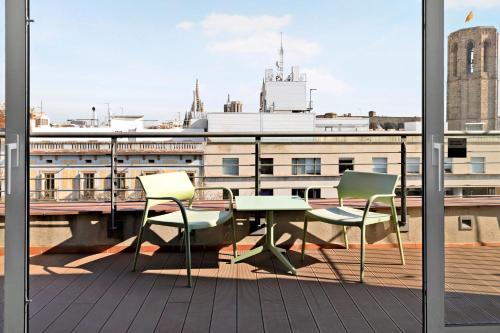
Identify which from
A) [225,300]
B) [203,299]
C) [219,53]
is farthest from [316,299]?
[219,53]

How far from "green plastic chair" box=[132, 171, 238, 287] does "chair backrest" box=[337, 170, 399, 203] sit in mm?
868

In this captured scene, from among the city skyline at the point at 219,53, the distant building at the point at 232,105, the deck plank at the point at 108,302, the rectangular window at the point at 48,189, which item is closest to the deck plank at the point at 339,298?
the deck plank at the point at 108,302

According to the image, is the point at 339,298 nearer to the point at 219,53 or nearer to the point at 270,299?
the point at 270,299

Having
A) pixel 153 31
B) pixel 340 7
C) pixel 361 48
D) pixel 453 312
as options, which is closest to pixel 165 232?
pixel 453 312

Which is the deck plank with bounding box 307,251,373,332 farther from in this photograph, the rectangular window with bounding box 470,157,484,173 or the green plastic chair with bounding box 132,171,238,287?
the rectangular window with bounding box 470,157,484,173

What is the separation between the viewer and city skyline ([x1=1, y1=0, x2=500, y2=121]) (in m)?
10.8

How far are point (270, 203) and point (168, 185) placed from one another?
0.75 metres

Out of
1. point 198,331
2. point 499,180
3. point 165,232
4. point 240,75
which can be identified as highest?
point 240,75

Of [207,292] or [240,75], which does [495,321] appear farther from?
[240,75]

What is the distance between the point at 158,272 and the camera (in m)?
2.97

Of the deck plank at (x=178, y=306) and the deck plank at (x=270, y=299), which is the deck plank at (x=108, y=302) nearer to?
the deck plank at (x=178, y=306)

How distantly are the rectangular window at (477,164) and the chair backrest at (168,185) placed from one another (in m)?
1.88

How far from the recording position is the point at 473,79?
2096 millimetres

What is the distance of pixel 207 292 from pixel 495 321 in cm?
144
